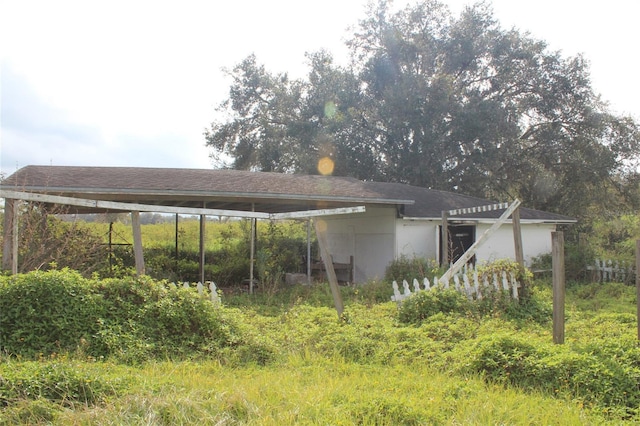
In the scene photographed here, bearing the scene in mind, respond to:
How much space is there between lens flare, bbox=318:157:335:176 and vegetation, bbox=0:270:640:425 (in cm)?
1998

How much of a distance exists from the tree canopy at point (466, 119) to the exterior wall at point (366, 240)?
30.2 ft

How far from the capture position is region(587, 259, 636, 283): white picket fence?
1661 cm

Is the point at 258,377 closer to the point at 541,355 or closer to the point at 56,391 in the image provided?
the point at 56,391

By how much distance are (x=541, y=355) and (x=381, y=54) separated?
2445cm

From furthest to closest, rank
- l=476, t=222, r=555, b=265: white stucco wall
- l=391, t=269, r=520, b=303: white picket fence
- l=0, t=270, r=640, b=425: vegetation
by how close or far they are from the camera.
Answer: l=476, t=222, r=555, b=265: white stucco wall, l=391, t=269, r=520, b=303: white picket fence, l=0, t=270, r=640, b=425: vegetation

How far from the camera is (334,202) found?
617 inches

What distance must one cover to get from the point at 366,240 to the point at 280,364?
11761 millimetres

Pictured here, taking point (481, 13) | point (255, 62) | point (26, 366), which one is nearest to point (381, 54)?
point (481, 13)

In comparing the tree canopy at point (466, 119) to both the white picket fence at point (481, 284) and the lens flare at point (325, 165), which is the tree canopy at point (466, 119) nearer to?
the lens flare at point (325, 165)

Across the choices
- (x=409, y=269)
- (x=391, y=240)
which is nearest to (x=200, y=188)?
(x=409, y=269)

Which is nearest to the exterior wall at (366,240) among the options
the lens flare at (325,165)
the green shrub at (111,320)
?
the lens flare at (325,165)

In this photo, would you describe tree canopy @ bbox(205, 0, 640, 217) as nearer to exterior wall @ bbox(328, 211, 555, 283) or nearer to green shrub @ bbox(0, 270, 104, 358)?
exterior wall @ bbox(328, 211, 555, 283)

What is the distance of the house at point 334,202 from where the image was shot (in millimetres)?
12344

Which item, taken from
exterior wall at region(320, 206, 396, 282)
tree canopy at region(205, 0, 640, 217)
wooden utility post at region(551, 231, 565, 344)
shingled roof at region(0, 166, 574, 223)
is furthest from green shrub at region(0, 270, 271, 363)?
tree canopy at region(205, 0, 640, 217)
